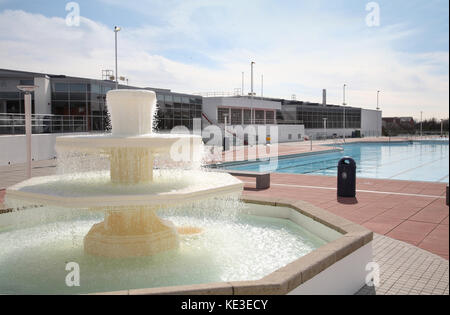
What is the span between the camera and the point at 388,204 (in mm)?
9703

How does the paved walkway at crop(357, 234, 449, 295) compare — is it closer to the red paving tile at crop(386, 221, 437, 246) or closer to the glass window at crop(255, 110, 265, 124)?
the red paving tile at crop(386, 221, 437, 246)

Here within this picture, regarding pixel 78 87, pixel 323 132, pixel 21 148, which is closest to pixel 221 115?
pixel 78 87

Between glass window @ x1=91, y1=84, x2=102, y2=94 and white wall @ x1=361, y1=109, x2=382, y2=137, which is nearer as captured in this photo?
glass window @ x1=91, y1=84, x2=102, y2=94

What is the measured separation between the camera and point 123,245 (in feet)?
19.0

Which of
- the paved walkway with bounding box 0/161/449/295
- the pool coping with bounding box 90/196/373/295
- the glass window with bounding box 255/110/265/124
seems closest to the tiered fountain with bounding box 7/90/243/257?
the pool coping with bounding box 90/196/373/295

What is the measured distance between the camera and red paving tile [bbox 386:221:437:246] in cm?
683

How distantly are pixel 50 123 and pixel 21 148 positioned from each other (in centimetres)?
461

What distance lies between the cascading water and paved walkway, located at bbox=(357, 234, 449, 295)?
1077 millimetres

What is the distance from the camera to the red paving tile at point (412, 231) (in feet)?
22.4

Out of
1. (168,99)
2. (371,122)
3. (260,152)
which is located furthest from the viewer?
(371,122)

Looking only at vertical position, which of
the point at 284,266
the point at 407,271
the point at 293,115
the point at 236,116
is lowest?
the point at 407,271

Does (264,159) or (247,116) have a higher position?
(247,116)

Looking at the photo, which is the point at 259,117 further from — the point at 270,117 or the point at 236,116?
the point at 236,116
